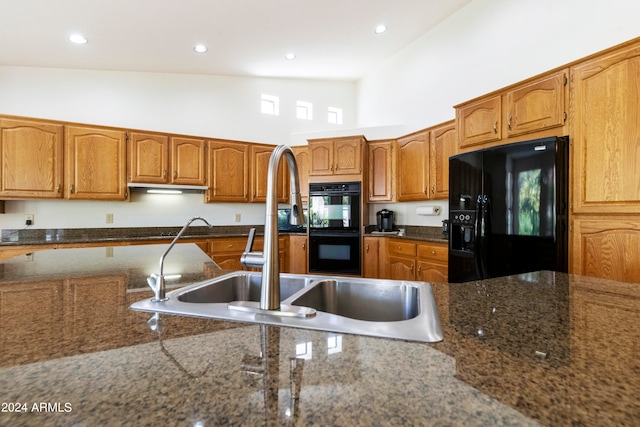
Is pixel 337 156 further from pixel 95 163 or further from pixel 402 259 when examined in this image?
pixel 95 163

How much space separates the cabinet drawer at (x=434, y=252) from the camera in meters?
3.04

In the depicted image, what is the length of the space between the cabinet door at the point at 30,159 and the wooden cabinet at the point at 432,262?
407 centimetres

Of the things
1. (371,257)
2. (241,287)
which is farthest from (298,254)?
(241,287)

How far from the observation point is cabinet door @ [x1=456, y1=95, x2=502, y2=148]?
2588mm

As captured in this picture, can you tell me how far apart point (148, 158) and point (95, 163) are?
1.79 feet

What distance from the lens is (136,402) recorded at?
394mm

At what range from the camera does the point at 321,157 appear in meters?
4.24

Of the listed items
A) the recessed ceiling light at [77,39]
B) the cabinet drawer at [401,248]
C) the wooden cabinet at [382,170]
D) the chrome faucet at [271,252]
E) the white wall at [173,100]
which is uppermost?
the recessed ceiling light at [77,39]

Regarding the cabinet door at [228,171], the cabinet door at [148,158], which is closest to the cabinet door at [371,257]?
the cabinet door at [228,171]

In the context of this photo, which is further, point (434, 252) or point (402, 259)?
point (402, 259)

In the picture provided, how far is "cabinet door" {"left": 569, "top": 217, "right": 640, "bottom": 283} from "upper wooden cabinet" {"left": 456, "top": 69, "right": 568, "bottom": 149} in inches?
27.6

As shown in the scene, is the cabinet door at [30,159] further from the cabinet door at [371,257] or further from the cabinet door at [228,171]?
the cabinet door at [371,257]

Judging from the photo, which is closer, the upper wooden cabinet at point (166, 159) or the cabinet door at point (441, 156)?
the cabinet door at point (441, 156)

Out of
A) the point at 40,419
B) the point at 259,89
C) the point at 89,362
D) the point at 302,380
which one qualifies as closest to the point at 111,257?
the point at 89,362
